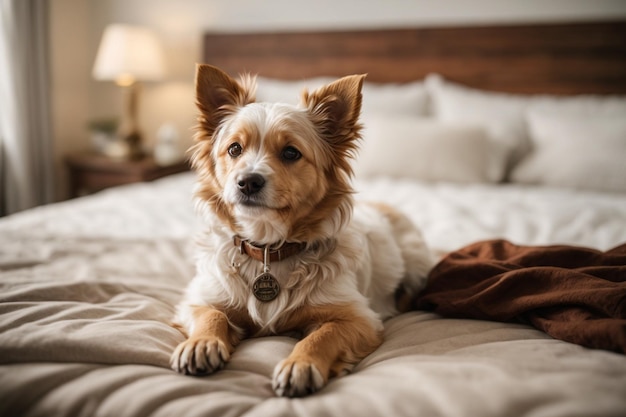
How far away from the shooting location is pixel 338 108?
1.71 metres

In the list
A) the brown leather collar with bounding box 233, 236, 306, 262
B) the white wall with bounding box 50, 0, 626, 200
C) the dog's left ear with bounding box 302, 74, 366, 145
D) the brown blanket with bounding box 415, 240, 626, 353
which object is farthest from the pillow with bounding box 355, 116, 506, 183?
the brown leather collar with bounding box 233, 236, 306, 262

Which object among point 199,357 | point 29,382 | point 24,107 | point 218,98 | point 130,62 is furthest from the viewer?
point 130,62

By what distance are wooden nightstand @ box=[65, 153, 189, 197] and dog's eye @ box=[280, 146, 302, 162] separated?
304 centimetres

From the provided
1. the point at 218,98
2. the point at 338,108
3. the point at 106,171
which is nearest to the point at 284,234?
the point at 338,108

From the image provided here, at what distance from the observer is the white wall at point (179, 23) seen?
4.13 m

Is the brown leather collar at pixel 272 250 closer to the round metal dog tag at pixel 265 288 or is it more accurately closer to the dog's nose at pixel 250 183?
the round metal dog tag at pixel 265 288

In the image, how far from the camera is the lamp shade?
4.44m

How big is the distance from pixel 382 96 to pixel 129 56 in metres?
2.50

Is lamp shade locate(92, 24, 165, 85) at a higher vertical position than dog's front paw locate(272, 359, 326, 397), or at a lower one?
higher

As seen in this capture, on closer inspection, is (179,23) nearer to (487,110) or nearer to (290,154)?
(487,110)

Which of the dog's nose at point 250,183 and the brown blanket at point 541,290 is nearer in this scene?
the brown blanket at point 541,290

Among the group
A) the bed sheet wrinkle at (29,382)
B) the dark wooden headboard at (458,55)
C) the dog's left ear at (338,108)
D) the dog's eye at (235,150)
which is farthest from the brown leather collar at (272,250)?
the dark wooden headboard at (458,55)

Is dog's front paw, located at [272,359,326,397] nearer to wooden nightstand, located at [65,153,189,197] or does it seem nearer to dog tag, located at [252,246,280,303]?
dog tag, located at [252,246,280,303]

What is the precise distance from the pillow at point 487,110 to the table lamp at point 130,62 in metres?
2.75
